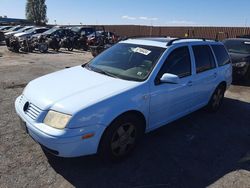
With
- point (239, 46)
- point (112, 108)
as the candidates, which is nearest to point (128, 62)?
point (112, 108)

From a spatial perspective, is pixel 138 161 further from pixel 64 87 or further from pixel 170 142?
pixel 64 87

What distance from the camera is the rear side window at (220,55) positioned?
5.82m

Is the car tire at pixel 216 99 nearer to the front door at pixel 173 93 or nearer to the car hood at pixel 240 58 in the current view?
the front door at pixel 173 93

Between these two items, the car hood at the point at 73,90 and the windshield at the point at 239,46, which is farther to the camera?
the windshield at the point at 239,46

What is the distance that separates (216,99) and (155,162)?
2844 millimetres

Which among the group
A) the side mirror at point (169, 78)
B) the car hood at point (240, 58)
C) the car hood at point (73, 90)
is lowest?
the car hood at point (240, 58)

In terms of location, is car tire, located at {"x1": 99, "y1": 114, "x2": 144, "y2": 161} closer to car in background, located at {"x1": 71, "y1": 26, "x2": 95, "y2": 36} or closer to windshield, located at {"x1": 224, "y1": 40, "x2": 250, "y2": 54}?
windshield, located at {"x1": 224, "y1": 40, "x2": 250, "y2": 54}

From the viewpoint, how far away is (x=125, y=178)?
3436mm

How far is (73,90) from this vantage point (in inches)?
142

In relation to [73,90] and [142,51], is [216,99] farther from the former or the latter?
[73,90]

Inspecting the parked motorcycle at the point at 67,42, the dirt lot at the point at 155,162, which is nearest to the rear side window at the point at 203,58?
the dirt lot at the point at 155,162

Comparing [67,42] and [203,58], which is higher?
→ [203,58]

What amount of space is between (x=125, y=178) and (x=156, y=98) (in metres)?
1.22

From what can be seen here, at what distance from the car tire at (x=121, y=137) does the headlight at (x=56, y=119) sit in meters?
0.53
